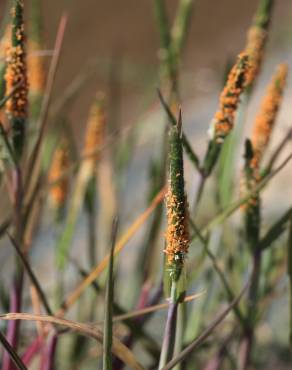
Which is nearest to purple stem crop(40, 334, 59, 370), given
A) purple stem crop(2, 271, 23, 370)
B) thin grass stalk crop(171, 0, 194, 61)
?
purple stem crop(2, 271, 23, 370)

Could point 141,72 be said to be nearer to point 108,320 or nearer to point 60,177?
point 60,177

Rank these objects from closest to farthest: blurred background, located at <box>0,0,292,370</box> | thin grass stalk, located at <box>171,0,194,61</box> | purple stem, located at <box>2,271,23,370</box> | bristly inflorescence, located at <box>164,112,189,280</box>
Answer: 1. bristly inflorescence, located at <box>164,112,189,280</box>
2. purple stem, located at <box>2,271,23,370</box>
3. thin grass stalk, located at <box>171,0,194,61</box>
4. blurred background, located at <box>0,0,292,370</box>

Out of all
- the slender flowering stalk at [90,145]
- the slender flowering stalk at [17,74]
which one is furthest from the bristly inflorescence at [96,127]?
the slender flowering stalk at [17,74]

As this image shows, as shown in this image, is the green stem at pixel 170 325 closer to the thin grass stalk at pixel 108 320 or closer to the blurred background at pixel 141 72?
the thin grass stalk at pixel 108 320

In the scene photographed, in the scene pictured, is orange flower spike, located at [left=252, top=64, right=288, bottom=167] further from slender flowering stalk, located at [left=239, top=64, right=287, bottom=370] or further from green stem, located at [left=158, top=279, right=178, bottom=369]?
green stem, located at [left=158, top=279, right=178, bottom=369]

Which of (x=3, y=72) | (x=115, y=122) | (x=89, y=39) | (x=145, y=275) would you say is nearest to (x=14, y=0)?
(x=3, y=72)

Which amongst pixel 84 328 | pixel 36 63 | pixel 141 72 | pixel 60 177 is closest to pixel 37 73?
pixel 36 63
